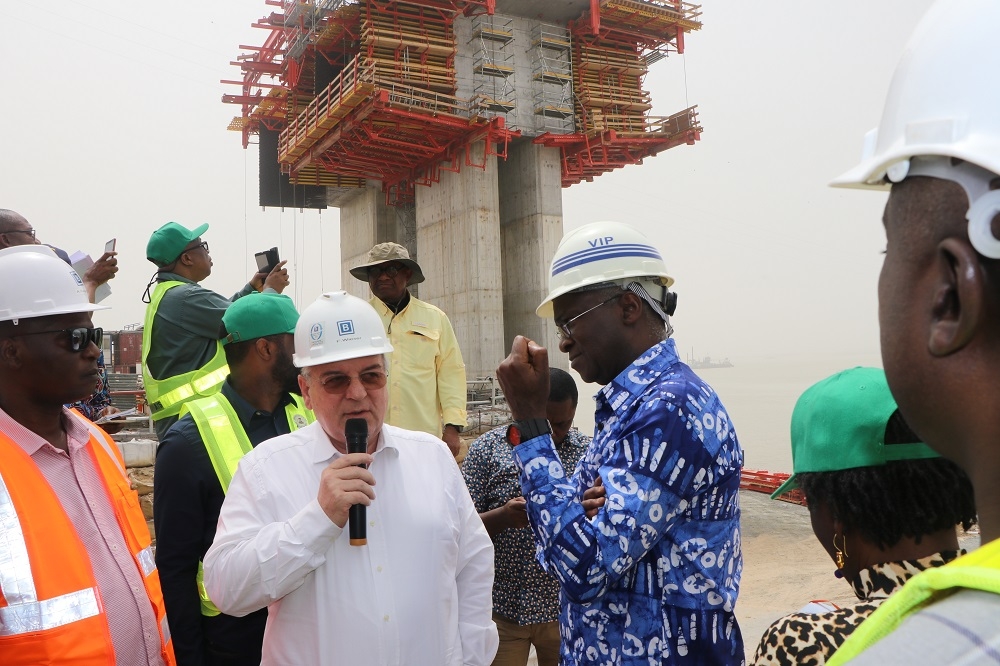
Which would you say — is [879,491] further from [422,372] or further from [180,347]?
[422,372]

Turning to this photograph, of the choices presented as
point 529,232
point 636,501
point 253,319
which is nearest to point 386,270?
point 253,319

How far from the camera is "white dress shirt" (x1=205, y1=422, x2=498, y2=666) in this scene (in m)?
2.14

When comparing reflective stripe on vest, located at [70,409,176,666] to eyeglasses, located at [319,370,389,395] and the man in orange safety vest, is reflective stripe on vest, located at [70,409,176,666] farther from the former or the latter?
eyeglasses, located at [319,370,389,395]

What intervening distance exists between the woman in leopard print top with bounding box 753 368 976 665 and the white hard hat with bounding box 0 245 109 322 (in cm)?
251

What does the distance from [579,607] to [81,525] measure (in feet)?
5.46

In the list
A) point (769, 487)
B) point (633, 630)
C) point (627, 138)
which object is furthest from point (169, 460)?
point (627, 138)

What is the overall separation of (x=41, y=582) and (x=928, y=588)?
7.43ft

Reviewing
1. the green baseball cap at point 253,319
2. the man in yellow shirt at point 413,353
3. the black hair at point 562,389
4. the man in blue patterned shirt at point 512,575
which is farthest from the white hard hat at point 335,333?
the man in yellow shirt at point 413,353

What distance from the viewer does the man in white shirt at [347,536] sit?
7.00ft

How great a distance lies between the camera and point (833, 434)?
1.62m

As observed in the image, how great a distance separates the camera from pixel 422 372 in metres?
5.65

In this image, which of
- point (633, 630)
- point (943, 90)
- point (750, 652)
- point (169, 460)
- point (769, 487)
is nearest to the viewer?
Result: point (943, 90)

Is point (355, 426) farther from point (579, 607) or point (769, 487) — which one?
point (769, 487)

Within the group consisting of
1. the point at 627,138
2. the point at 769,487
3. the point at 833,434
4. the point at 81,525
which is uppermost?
the point at 627,138
